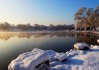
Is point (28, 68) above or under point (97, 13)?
under

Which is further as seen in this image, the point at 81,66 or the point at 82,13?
the point at 82,13

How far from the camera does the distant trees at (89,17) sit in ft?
212

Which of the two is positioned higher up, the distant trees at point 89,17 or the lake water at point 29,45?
the distant trees at point 89,17

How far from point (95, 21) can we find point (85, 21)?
15.4 feet

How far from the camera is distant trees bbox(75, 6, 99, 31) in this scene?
2539 inches

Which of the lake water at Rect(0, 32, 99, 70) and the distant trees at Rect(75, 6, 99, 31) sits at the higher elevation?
the distant trees at Rect(75, 6, 99, 31)

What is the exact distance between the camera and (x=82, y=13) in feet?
225

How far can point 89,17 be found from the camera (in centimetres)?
6494

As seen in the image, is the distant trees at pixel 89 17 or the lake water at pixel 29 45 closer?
the lake water at pixel 29 45

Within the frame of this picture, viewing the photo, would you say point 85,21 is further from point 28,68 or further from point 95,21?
point 28,68

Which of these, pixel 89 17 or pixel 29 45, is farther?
pixel 89 17

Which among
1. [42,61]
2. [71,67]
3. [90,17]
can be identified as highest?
[90,17]

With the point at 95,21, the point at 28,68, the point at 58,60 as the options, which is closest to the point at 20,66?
the point at 28,68

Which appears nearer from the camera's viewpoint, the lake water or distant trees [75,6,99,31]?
the lake water
